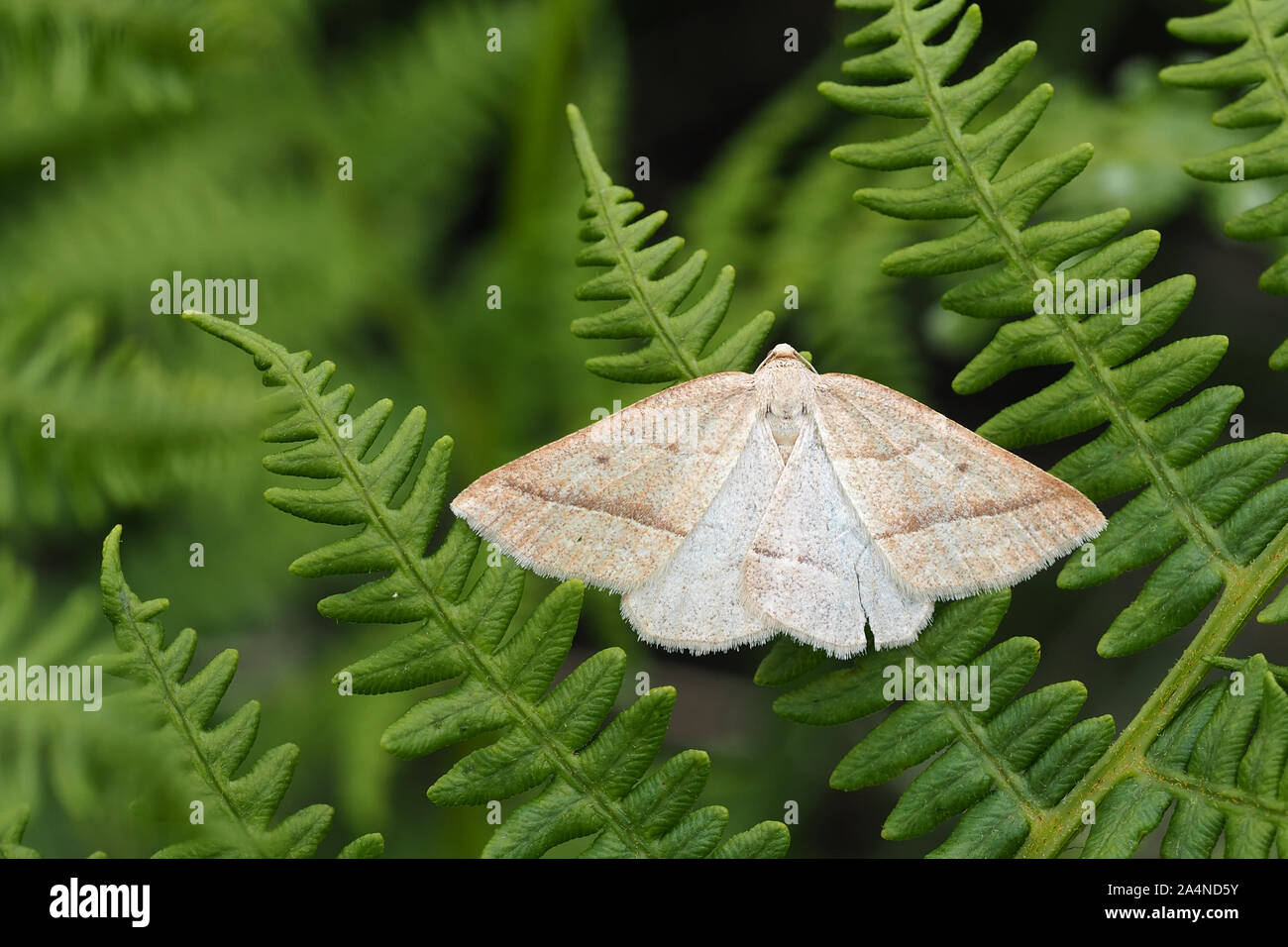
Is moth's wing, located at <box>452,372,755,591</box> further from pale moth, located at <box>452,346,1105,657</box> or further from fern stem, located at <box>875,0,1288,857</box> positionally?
fern stem, located at <box>875,0,1288,857</box>

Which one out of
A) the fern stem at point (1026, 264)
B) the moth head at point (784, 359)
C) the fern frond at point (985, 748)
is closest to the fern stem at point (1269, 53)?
the fern stem at point (1026, 264)

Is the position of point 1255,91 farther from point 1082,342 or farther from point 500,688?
point 500,688

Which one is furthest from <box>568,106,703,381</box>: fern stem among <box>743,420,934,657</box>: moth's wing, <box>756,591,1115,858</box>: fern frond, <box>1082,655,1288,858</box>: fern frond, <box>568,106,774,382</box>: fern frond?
<box>1082,655,1288,858</box>: fern frond

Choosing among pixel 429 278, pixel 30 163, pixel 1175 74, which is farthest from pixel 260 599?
pixel 1175 74

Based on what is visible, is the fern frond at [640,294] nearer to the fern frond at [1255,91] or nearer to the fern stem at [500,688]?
the fern stem at [500,688]

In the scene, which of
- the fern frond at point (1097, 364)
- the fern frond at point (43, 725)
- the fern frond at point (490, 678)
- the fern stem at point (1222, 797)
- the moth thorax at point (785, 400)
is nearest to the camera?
the fern stem at point (1222, 797)

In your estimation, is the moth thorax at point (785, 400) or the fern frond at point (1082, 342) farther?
the moth thorax at point (785, 400)
